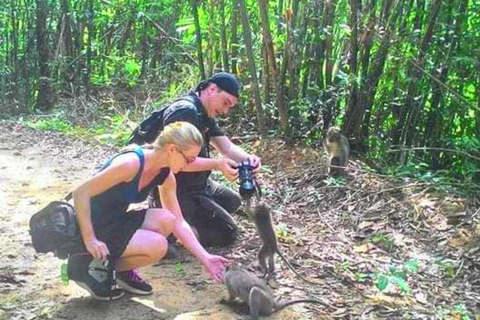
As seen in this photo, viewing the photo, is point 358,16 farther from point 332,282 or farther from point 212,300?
point 212,300

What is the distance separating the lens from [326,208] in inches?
236

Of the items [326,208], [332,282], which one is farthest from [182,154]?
[326,208]

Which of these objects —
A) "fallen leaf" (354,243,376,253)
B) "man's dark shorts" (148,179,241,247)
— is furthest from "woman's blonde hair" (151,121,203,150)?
"fallen leaf" (354,243,376,253)

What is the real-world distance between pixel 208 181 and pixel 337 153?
5.85ft

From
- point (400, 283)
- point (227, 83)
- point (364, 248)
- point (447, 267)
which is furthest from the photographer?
point (364, 248)

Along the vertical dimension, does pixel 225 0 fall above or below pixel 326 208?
above

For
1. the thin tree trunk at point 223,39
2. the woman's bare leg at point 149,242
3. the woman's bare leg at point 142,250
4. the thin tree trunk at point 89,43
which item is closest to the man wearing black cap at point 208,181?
the woman's bare leg at point 149,242

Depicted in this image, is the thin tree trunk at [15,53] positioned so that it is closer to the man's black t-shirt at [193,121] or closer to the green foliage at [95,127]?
the green foliage at [95,127]

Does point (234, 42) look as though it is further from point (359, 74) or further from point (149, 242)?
point (149, 242)

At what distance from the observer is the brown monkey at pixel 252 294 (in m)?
3.75

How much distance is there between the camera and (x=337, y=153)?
6.48 m

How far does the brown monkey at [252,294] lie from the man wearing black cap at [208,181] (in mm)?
914

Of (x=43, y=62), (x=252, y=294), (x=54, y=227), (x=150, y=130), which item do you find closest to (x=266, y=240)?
(x=252, y=294)

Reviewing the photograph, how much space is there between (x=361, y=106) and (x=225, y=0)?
245 cm
